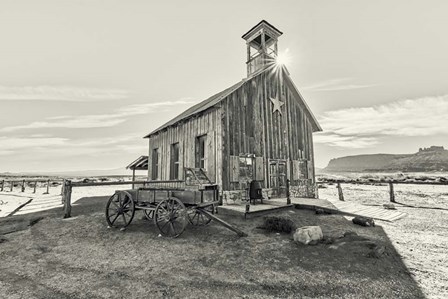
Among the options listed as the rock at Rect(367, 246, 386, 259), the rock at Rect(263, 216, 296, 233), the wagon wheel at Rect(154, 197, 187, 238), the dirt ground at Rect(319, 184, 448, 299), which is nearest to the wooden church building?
the rock at Rect(263, 216, 296, 233)

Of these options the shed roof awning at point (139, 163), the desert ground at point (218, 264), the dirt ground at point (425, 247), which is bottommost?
the dirt ground at point (425, 247)

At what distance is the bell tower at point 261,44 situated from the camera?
43.7ft

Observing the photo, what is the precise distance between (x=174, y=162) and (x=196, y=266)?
991 centimetres

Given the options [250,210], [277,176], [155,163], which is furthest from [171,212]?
[155,163]

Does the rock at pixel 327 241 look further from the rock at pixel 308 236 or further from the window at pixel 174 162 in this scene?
the window at pixel 174 162

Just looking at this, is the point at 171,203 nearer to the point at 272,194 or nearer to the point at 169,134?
the point at 272,194

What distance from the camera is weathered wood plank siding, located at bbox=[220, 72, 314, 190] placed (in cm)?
1084

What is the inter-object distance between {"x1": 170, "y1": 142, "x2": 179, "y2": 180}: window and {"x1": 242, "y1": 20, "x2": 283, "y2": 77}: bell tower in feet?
22.6

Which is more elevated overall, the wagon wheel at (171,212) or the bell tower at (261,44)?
the bell tower at (261,44)

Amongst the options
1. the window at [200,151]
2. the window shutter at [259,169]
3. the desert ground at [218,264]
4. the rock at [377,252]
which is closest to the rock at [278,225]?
the desert ground at [218,264]

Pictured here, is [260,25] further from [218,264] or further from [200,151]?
[218,264]

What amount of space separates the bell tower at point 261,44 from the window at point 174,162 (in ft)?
22.6

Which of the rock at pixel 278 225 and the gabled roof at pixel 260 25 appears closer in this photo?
the rock at pixel 278 225

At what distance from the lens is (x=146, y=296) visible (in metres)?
3.36
